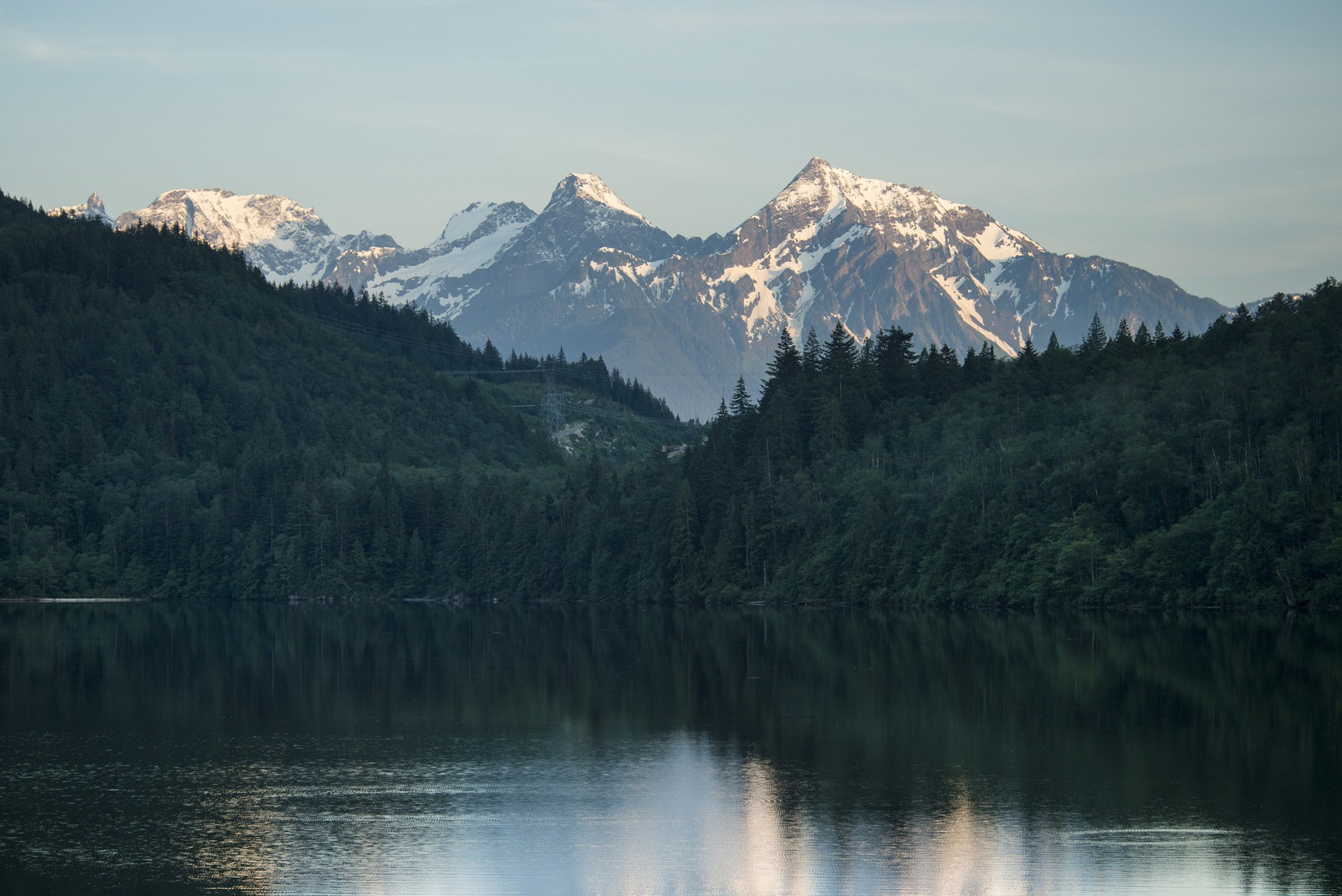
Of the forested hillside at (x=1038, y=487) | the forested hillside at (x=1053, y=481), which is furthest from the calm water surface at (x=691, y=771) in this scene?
the forested hillside at (x=1053, y=481)

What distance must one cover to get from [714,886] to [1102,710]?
33423 mm

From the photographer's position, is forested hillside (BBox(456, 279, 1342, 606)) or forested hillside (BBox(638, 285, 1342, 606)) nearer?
forested hillside (BBox(638, 285, 1342, 606))

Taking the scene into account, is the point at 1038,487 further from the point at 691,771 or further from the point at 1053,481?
the point at 691,771

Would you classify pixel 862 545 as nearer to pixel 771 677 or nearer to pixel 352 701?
pixel 771 677

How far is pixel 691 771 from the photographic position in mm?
50969

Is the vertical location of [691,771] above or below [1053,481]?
below

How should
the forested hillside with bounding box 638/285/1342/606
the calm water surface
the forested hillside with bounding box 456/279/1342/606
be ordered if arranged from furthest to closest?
the forested hillside with bounding box 456/279/1342/606 → the forested hillside with bounding box 638/285/1342/606 → the calm water surface

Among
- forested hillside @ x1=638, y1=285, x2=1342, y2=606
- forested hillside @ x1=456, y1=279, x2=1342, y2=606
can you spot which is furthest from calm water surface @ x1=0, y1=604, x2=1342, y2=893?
forested hillside @ x1=638, y1=285, x2=1342, y2=606

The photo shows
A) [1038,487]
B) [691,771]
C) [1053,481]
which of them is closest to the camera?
[691,771]

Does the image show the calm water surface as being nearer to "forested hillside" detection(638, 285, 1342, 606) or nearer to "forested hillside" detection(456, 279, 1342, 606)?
"forested hillside" detection(456, 279, 1342, 606)

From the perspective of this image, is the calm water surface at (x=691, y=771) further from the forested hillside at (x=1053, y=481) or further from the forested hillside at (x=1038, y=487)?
the forested hillside at (x=1053, y=481)

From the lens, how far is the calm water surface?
120 feet

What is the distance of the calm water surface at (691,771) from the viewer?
36.6 meters

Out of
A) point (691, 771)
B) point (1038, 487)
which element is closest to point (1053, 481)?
point (1038, 487)
